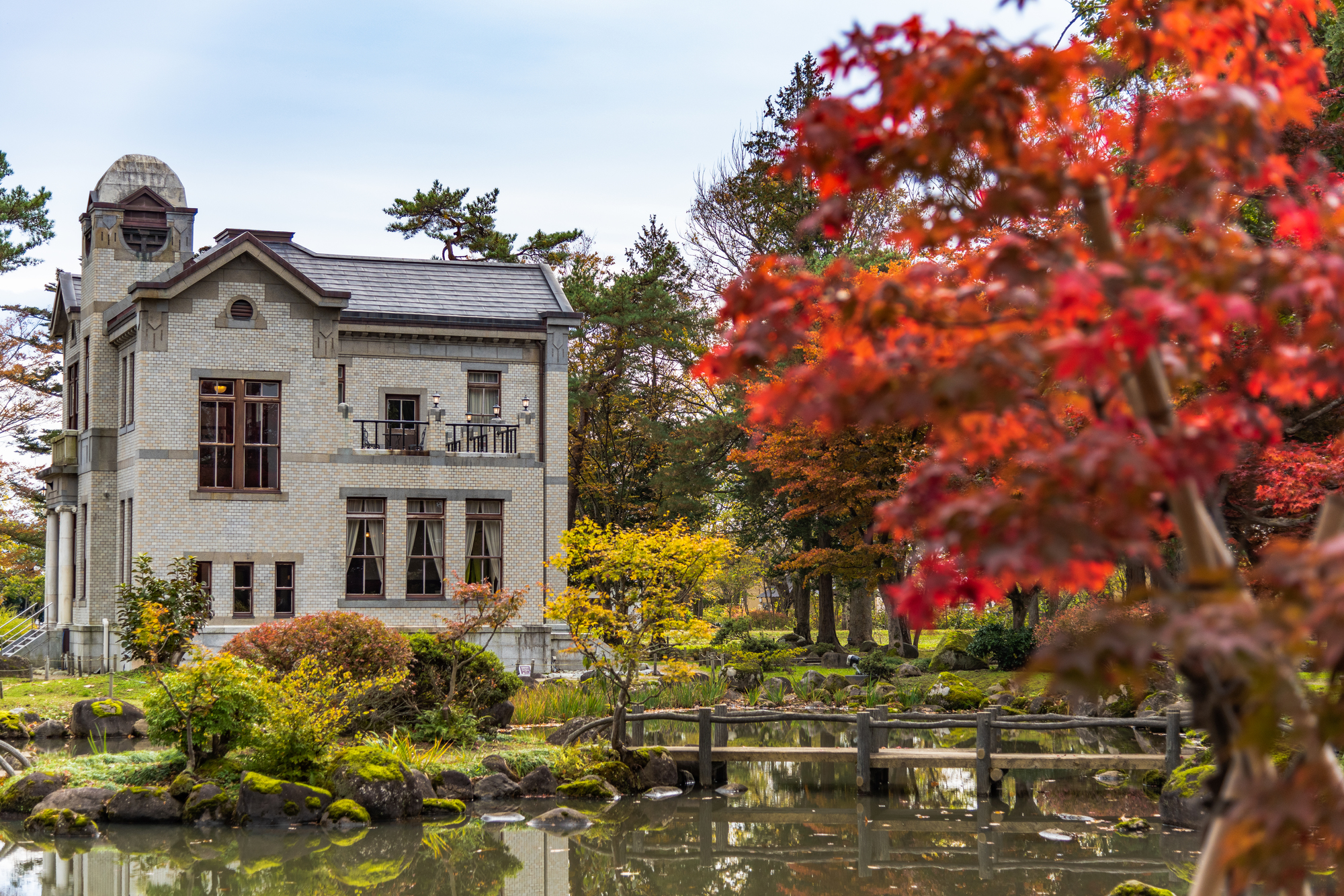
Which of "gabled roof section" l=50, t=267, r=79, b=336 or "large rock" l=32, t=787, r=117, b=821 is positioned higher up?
"gabled roof section" l=50, t=267, r=79, b=336

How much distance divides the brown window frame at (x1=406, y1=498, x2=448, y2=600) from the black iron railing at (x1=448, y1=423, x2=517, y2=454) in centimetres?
152

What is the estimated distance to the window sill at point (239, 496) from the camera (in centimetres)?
2511

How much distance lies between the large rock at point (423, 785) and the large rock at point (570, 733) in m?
2.48

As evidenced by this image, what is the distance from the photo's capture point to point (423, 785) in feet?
44.5

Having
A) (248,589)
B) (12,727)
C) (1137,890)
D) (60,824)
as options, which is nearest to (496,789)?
(60,824)

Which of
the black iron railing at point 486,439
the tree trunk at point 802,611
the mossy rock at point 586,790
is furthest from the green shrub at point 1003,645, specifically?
the mossy rock at point 586,790

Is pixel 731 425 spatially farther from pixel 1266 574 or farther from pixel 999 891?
pixel 1266 574

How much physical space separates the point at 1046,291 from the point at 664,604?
11.9 m

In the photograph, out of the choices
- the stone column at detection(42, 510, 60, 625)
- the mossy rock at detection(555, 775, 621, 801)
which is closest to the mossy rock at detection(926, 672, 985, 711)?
the mossy rock at detection(555, 775, 621, 801)

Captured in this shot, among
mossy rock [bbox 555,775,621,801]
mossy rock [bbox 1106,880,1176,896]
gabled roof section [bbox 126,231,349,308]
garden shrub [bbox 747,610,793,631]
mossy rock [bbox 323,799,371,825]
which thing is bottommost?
garden shrub [bbox 747,610,793,631]

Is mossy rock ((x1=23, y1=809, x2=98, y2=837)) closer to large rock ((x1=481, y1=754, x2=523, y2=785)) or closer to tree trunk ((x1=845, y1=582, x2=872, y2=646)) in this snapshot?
large rock ((x1=481, y1=754, x2=523, y2=785))

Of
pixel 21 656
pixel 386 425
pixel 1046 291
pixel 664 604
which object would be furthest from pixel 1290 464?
pixel 21 656

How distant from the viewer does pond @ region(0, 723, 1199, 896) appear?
10703 millimetres

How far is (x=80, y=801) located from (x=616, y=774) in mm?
5837
